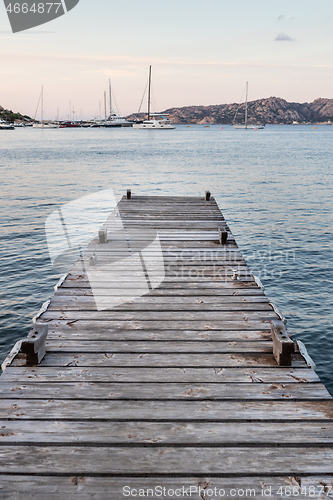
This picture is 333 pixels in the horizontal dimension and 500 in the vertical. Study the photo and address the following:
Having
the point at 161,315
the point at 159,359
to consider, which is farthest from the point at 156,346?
the point at 161,315

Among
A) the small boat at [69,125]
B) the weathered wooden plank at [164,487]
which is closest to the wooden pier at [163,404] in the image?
the weathered wooden plank at [164,487]

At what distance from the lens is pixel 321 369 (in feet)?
22.0

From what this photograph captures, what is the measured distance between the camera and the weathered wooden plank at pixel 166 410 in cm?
344

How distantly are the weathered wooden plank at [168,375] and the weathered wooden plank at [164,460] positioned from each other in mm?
922

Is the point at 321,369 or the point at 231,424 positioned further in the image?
the point at 321,369

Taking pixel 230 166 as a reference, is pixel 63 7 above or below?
above

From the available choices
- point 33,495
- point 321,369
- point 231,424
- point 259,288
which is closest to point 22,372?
point 33,495

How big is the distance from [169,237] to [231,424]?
21.7 ft

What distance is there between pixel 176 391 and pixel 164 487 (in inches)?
42.9

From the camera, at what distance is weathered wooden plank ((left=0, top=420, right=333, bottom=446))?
3.16 m

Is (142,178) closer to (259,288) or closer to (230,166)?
(230,166)

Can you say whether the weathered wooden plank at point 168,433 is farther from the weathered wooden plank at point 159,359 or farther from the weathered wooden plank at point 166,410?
the weathered wooden plank at point 159,359

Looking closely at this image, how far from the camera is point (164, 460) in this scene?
3.00 meters

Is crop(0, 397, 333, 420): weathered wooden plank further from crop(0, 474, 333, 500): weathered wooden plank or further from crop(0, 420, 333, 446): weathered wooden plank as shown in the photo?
crop(0, 474, 333, 500): weathered wooden plank
